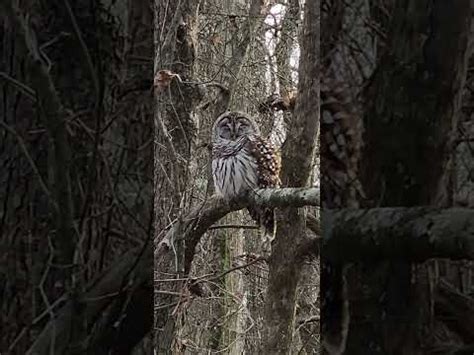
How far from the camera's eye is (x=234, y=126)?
7.34 feet

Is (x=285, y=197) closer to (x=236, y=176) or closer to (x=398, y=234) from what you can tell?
(x=236, y=176)

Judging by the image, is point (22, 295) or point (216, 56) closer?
point (22, 295)

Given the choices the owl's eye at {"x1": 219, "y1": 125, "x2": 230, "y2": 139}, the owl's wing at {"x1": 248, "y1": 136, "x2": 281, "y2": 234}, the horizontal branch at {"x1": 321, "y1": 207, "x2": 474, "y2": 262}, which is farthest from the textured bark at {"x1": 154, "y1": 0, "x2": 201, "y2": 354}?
the horizontal branch at {"x1": 321, "y1": 207, "x2": 474, "y2": 262}

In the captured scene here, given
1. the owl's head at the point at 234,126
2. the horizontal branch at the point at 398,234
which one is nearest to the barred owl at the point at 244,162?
the owl's head at the point at 234,126

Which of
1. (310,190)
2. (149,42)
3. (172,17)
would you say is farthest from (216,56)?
(149,42)

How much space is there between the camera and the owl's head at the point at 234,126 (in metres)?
2.24

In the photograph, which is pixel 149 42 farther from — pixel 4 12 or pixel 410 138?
pixel 410 138

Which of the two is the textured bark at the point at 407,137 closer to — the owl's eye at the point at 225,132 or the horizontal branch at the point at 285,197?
the horizontal branch at the point at 285,197

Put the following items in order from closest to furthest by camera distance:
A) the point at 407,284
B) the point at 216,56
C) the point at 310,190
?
1. the point at 407,284
2. the point at 310,190
3. the point at 216,56

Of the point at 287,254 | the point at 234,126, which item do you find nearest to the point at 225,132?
the point at 234,126

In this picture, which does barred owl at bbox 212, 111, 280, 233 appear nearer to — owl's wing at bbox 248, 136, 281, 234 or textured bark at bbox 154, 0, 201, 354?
owl's wing at bbox 248, 136, 281, 234

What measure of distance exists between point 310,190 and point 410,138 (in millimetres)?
865

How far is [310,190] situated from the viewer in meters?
1.83

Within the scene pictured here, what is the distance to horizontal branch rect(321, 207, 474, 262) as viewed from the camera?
94cm
